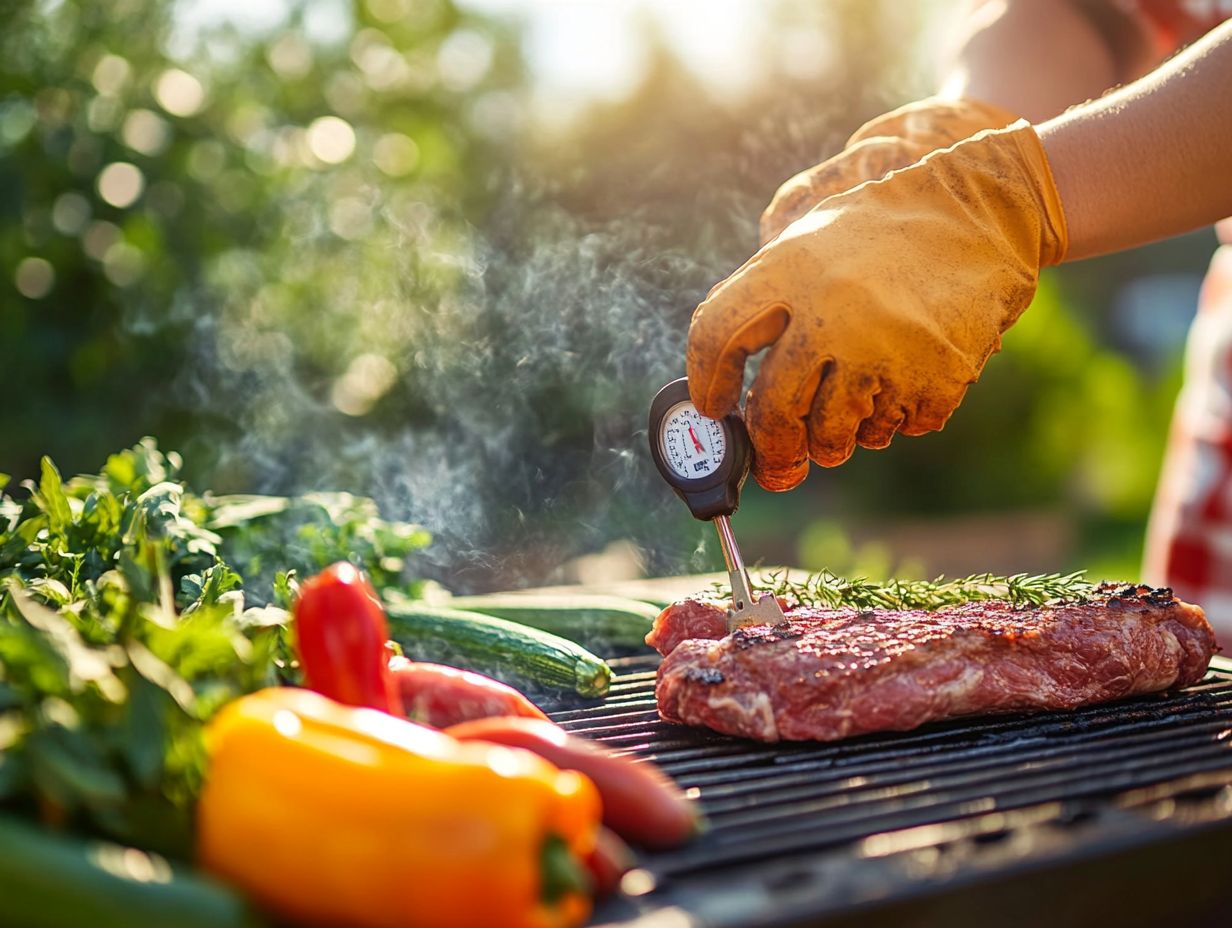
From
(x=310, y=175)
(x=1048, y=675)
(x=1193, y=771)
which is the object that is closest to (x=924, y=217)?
(x=1048, y=675)

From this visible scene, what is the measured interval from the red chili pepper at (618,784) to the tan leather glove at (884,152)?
2.02 metres

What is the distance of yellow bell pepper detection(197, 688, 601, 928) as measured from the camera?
1540 mm

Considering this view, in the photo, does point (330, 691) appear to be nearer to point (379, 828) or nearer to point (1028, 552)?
point (379, 828)

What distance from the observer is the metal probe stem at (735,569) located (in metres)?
3.03

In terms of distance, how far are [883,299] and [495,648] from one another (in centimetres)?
166

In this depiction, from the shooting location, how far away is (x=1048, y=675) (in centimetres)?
282

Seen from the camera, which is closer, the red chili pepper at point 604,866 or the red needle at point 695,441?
the red chili pepper at point 604,866

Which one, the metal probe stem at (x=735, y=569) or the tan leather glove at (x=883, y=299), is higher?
the tan leather glove at (x=883, y=299)

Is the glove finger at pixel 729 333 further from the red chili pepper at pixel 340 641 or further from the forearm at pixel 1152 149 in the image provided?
the red chili pepper at pixel 340 641

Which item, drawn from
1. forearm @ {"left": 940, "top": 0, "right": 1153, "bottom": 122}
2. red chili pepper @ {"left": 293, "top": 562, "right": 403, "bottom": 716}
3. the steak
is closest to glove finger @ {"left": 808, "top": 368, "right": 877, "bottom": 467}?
the steak

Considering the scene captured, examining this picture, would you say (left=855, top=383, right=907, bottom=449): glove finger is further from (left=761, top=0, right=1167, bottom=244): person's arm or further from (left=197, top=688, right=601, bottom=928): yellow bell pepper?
(left=197, top=688, right=601, bottom=928): yellow bell pepper

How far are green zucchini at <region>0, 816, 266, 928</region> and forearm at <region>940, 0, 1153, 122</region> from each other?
12.5 ft

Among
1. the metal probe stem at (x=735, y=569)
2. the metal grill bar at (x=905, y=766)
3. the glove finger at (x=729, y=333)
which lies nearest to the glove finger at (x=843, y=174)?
the glove finger at (x=729, y=333)

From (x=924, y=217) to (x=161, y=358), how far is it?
5866 millimetres
